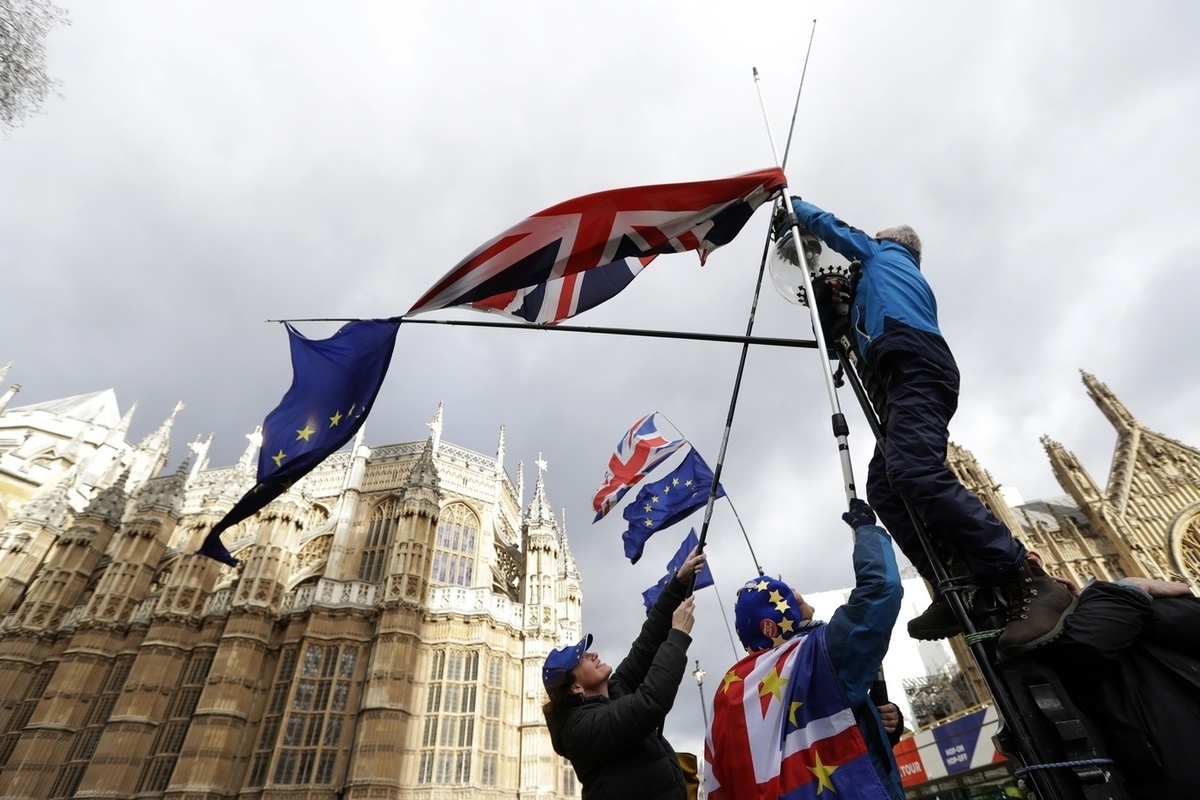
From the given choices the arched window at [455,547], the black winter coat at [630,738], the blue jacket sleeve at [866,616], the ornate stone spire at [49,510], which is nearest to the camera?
the blue jacket sleeve at [866,616]

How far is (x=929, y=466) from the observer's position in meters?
2.27

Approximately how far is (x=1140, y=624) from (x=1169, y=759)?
15.0 inches

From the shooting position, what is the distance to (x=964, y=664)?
1091 inches

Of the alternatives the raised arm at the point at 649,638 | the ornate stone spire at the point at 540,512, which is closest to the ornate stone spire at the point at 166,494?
the ornate stone spire at the point at 540,512

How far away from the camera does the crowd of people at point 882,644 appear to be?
1.80 m

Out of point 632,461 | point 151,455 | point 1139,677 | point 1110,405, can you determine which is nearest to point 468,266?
point 1139,677

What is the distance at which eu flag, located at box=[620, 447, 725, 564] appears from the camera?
11141mm

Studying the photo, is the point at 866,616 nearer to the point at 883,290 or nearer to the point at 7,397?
the point at 883,290

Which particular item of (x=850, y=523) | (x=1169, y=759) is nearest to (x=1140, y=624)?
(x=1169, y=759)

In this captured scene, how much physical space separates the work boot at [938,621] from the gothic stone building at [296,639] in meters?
20.4

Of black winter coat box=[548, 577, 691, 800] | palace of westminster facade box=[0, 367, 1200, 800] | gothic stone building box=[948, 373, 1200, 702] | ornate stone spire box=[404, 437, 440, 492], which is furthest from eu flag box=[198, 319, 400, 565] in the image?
gothic stone building box=[948, 373, 1200, 702]

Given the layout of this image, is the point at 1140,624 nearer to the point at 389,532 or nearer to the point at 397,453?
the point at 389,532

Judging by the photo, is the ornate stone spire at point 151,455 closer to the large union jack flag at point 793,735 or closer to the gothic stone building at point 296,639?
the gothic stone building at point 296,639

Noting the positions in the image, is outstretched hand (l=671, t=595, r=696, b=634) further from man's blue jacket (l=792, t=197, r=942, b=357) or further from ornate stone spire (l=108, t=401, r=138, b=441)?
ornate stone spire (l=108, t=401, r=138, b=441)
